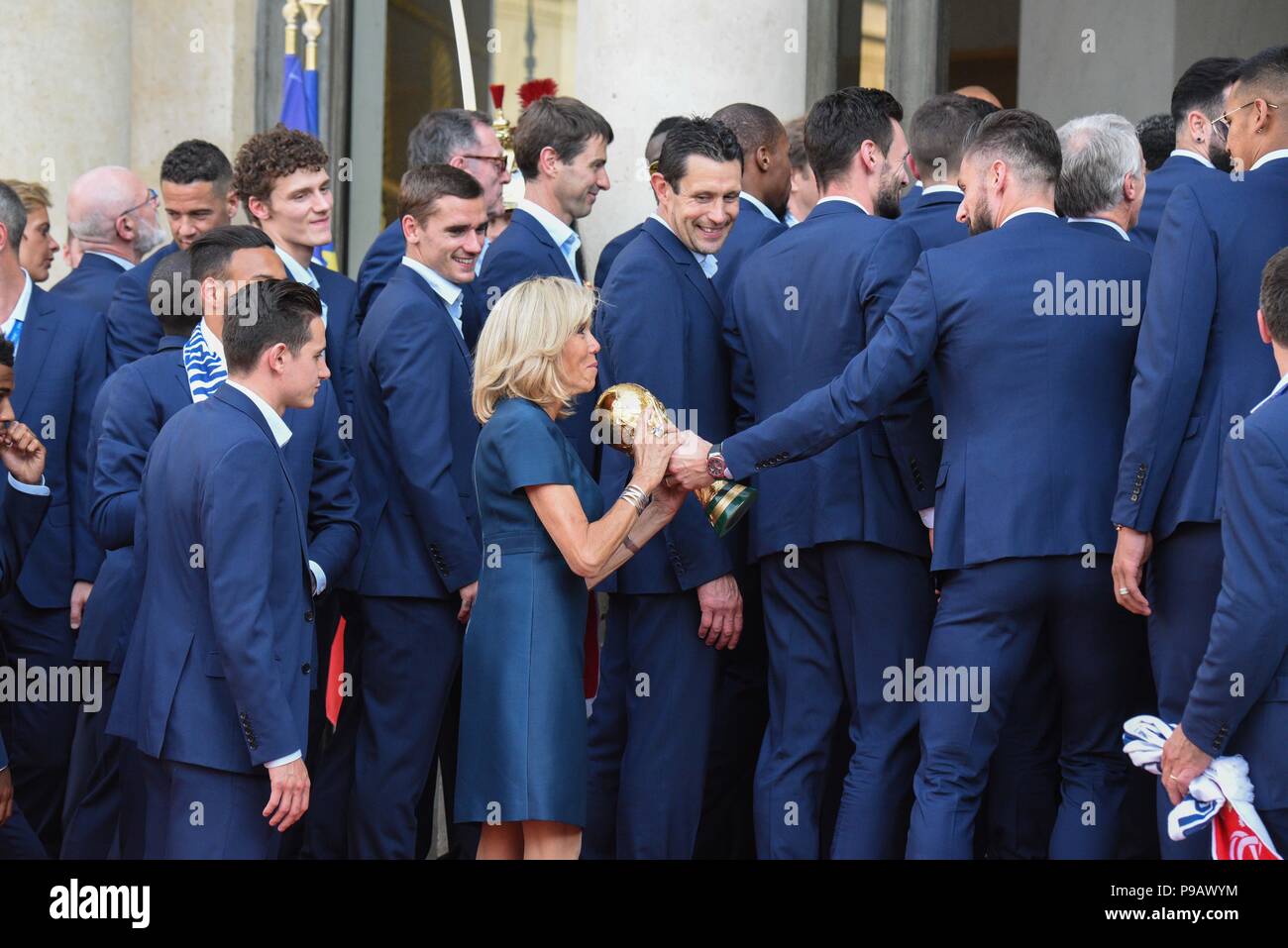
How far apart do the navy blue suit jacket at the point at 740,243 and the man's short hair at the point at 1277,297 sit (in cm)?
188

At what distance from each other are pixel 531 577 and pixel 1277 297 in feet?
5.92

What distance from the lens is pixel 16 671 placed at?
601 centimetres

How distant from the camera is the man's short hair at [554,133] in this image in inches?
241

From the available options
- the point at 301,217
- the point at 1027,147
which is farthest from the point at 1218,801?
the point at 301,217

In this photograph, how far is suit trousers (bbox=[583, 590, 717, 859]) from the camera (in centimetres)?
520

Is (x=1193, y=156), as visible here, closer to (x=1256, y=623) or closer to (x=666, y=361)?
(x=666, y=361)

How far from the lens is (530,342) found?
451 cm

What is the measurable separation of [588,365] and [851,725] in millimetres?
1276

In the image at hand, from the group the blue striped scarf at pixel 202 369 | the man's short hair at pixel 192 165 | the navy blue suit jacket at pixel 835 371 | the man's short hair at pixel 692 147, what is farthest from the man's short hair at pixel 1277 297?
the man's short hair at pixel 192 165

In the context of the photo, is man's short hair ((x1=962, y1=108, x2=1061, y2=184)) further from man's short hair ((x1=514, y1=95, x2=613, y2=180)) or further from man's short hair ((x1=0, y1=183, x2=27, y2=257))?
man's short hair ((x1=0, y1=183, x2=27, y2=257))

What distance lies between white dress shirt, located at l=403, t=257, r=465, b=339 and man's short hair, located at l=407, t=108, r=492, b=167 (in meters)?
1.04

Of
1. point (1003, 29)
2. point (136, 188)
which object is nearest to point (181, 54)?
point (136, 188)

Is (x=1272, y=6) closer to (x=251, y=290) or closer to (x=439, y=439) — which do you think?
(x=439, y=439)

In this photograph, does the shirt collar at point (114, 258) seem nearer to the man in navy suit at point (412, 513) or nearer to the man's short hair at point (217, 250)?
the man in navy suit at point (412, 513)
